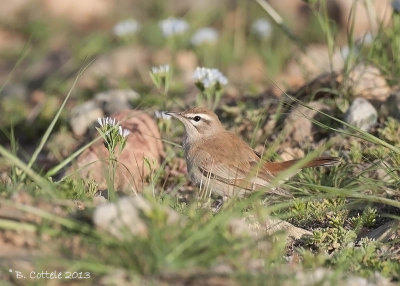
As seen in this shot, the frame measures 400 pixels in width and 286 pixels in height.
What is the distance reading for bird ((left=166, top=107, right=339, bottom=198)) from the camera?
6945 mm

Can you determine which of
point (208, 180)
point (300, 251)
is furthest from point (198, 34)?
point (300, 251)

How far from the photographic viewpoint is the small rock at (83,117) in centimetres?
945

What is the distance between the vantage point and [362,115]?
801 centimetres

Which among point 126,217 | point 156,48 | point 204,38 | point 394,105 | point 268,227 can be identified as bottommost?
point 156,48

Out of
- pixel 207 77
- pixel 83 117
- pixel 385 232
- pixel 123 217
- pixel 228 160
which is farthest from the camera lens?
pixel 83 117

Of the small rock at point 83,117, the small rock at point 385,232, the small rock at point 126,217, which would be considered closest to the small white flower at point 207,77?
the small rock at point 83,117

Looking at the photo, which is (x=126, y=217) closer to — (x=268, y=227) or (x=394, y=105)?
(x=268, y=227)

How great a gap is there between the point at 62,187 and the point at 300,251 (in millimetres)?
1770

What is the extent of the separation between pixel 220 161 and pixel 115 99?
2.95 meters

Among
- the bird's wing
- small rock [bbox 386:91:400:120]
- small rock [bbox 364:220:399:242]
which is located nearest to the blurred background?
small rock [bbox 386:91:400:120]

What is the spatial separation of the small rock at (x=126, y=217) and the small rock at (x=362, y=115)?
3764 mm

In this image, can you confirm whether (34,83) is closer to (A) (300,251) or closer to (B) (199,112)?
(B) (199,112)

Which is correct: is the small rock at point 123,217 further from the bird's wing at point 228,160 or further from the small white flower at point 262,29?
the small white flower at point 262,29

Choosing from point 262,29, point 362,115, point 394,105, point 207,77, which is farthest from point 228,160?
point 262,29
